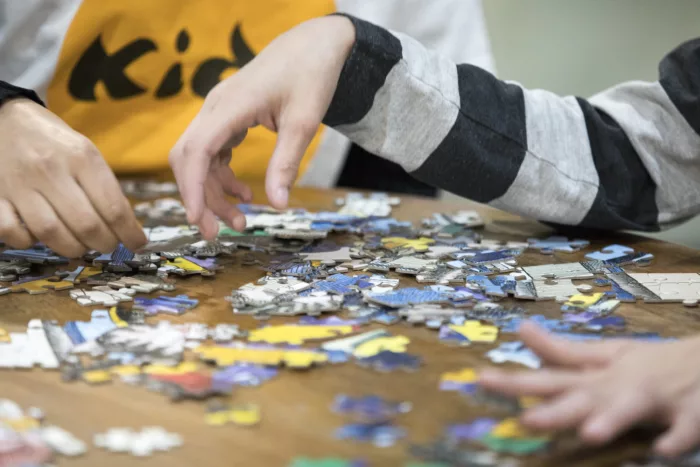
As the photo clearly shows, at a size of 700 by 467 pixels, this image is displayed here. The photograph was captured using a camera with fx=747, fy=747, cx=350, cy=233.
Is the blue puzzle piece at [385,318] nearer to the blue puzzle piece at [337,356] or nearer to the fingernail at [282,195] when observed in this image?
the blue puzzle piece at [337,356]

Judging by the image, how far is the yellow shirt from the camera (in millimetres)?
1614

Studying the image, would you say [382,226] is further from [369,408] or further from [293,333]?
[369,408]

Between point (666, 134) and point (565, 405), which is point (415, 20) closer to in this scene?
point (666, 134)

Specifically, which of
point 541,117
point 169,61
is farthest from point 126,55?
point 541,117

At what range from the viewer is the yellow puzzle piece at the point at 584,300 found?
825 millimetres

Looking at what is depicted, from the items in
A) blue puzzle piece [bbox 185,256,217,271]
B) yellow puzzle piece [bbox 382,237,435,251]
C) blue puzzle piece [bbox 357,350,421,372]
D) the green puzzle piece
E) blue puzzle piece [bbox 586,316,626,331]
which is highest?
the green puzzle piece

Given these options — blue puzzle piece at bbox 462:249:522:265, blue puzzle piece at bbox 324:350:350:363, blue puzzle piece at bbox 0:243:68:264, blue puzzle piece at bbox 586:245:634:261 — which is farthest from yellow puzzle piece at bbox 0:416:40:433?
blue puzzle piece at bbox 586:245:634:261

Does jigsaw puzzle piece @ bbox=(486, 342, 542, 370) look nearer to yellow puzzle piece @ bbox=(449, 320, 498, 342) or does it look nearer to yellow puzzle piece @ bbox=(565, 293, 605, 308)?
yellow puzzle piece @ bbox=(449, 320, 498, 342)

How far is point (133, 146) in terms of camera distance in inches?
67.9

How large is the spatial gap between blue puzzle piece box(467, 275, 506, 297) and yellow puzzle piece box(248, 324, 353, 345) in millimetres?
199

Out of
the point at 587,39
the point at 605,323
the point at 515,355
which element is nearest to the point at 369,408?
the point at 515,355

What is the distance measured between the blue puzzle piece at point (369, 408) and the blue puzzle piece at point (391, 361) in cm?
6

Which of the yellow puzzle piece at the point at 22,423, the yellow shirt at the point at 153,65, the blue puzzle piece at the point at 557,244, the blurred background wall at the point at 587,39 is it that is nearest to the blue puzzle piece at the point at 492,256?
the blue puzzle piece at the point at 557,244

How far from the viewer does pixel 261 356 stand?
677 mm
